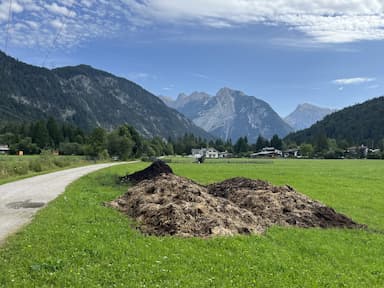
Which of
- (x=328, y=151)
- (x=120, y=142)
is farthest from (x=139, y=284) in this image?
(x=328, y=151)

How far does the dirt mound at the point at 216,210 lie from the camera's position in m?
13.3

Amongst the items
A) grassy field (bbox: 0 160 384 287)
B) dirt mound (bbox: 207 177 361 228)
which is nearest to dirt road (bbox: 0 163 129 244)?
grassy field (bbox: 0 160 384 287)

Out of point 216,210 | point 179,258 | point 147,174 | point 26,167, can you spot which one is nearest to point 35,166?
point 26,167

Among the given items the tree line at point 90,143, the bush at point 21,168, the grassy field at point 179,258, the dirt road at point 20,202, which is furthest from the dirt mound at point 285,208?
the tree line at point 90,143

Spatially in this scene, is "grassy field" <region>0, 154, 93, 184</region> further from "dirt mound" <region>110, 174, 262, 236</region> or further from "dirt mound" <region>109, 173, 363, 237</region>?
"dirt mound" <region>110, 174, 262, 236</region>

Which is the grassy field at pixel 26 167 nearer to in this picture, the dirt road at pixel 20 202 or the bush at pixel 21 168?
the bush at pixel 21 168

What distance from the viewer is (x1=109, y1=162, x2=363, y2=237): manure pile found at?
13328 millimetres

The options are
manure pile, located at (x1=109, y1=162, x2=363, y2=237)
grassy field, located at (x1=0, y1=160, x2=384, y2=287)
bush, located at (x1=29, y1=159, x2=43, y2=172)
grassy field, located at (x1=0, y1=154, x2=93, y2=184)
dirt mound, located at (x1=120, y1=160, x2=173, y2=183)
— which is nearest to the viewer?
grassy field, located at (x1=0, y1=160, x2=384, y2=287)

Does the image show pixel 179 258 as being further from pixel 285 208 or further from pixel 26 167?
pixel 26 167

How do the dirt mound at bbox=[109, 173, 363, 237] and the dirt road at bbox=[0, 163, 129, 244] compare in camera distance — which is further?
the dirt road at bbox=[0, 163, 129, 244]

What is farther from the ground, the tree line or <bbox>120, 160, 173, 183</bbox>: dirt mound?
the tree line

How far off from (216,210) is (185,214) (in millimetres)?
1644

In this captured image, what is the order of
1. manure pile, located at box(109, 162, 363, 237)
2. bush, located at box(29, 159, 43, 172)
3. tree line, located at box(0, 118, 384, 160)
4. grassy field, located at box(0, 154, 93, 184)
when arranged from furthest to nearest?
1. tree line, located at box(0, 118, 384, 160)
2. bush, located at box(29, 159, 43, 172)
3. grassy field, located at box(0, 154, 93, 184)
4. manure pile, located at box(109, 162, 363, 237)

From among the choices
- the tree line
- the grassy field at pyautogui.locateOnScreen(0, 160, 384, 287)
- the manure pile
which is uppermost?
the tree line
